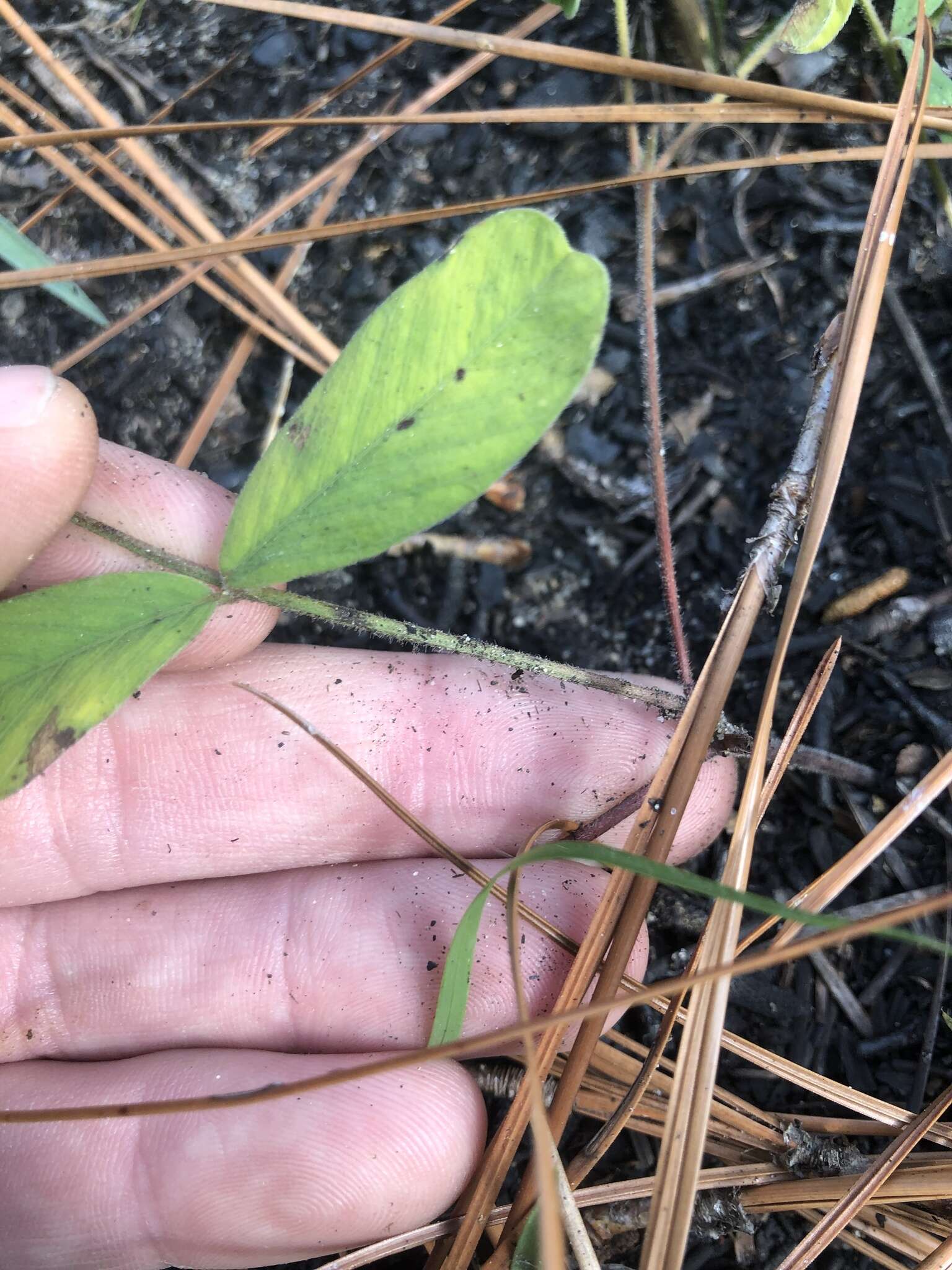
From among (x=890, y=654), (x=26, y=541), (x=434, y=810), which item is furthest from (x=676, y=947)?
(x=26, y=541)

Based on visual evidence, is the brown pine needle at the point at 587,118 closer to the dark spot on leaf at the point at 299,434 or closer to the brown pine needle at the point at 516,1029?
the dark spot on leaf at the point at 299,434

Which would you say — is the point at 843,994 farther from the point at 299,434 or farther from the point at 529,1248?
the point at 299,434

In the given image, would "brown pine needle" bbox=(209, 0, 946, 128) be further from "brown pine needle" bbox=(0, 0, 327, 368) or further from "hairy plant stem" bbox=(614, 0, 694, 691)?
"brown pine needle" bbox=(0, 0, 327, 368)

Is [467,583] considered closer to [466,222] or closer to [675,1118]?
[466,222]

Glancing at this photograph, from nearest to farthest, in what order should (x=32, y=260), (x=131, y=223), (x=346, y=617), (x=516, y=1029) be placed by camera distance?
(x=516, y=1029), (x=346, y=617), (x=32, y=260), (x=131, y=223)

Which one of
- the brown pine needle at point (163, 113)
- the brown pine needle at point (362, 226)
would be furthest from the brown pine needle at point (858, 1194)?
the brown pine needle at point (163, 113)

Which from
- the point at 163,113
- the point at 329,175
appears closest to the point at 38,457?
the point at 329,175

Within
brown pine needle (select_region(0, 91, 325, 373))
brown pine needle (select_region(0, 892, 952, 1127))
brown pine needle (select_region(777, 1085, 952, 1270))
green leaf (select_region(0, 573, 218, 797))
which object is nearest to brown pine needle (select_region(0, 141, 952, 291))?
brown pine needle (select_region(0, 91, 325, 373))
